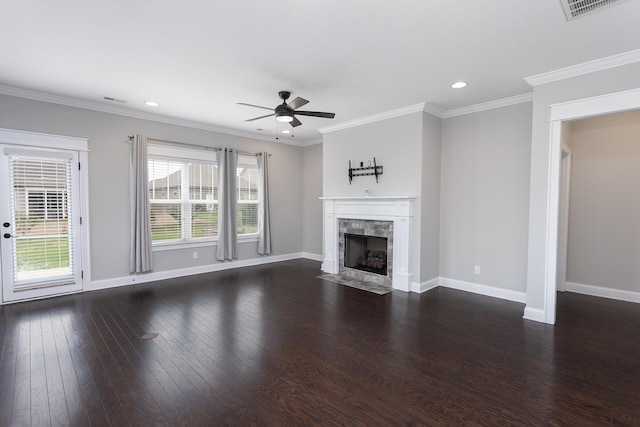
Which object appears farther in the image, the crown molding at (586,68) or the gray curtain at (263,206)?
the gray curtain at (263,206)

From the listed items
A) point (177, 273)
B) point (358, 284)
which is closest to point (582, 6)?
point (358, 284)

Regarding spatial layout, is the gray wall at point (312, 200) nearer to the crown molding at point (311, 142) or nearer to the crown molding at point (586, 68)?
the crown molding at point (311, 142)

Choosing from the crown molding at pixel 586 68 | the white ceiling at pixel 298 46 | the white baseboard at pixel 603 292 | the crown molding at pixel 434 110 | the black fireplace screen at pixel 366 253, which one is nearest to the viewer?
the white ceiling at pixel 298 46

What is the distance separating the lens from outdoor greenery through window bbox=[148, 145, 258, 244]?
Result: 18.0ft

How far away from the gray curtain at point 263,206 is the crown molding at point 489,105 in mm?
3777

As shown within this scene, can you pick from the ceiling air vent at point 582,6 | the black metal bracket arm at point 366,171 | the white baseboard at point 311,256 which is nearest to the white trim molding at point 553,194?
the ceiling air vent at point 582,6

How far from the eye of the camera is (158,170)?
5492 millimetres

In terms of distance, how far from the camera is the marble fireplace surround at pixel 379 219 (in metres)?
4.88

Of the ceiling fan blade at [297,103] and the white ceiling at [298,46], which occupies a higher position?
the white ceiling at [298,46]

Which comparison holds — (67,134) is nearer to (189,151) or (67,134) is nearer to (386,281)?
(189,151)

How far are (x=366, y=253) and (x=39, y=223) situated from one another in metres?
5.19

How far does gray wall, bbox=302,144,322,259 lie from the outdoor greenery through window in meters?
1.66

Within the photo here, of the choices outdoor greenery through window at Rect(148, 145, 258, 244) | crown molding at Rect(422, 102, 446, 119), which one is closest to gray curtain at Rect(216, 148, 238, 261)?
outdoor greenery through window at Rect(148, 145, 258, 244)

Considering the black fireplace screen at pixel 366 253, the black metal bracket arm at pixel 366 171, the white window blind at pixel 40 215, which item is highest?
the black metal bracket arm at pixel 366 171
